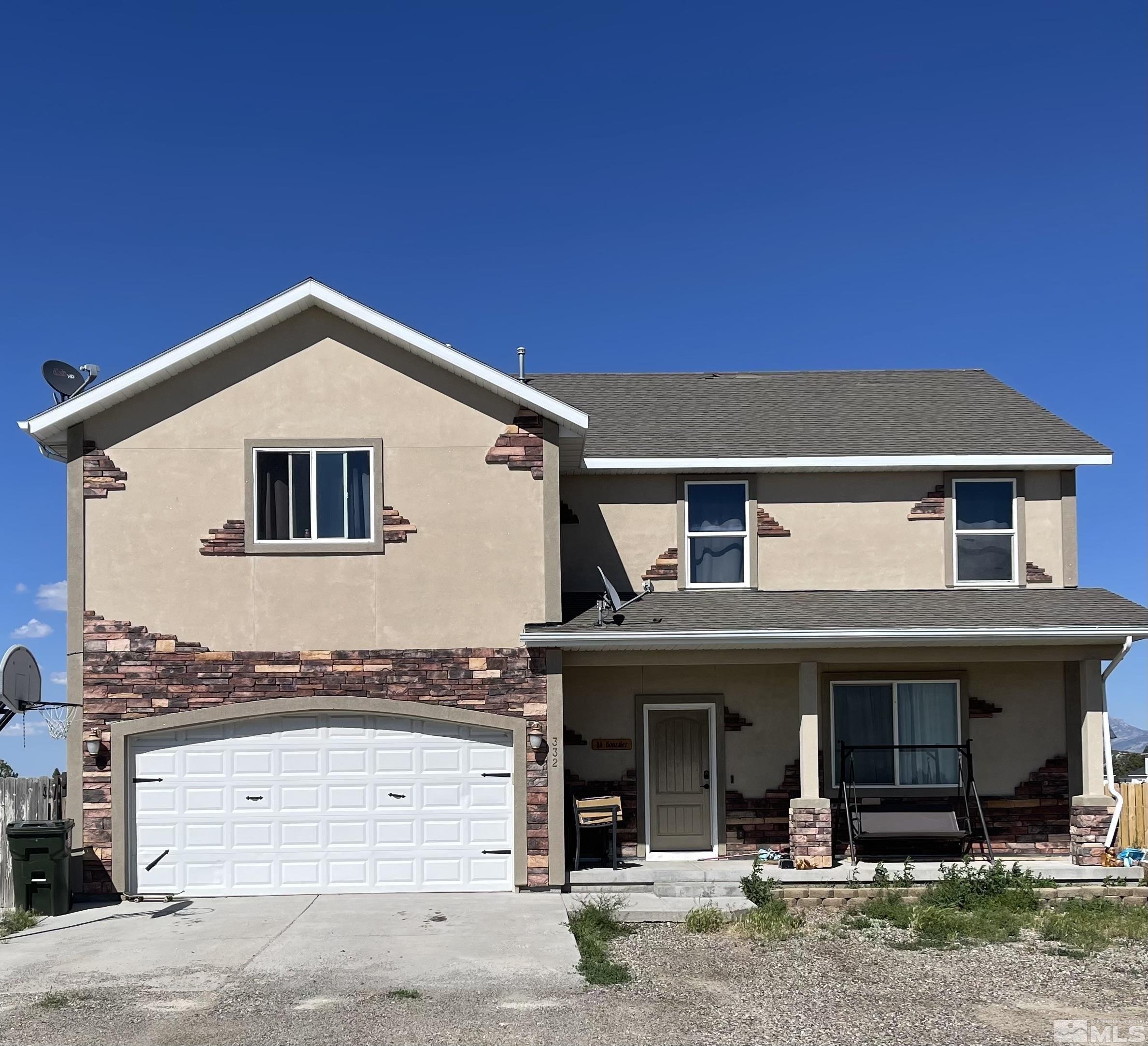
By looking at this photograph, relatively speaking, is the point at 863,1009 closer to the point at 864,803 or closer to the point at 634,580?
the point at 864,803

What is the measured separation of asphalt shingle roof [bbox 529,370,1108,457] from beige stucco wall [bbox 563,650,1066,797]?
297cm

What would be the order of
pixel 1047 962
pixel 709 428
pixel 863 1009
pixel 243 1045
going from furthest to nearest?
pixel 709 428
pixel 1047 962
pixel 863 1009
pixel 243 1045

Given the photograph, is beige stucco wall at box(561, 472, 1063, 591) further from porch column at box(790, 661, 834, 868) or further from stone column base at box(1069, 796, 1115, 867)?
stone column base at box(1069, 796, 1115, 867)

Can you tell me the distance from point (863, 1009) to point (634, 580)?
7.58m

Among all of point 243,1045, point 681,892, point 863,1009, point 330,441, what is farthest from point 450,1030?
point 330,441

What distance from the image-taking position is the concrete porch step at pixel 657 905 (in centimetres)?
1184

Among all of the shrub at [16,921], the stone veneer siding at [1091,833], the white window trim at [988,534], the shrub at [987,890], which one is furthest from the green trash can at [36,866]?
the stone veneer siding at [1091,833]

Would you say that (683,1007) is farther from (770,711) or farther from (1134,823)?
(1134,823)

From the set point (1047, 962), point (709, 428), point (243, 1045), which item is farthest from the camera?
point (709, 428)

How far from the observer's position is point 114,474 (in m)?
13.5

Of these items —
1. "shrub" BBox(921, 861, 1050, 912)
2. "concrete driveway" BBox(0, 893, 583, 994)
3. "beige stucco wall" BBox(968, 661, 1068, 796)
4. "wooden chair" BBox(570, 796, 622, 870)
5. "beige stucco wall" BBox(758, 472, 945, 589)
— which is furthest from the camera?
"beige stucco wall" BBox(758, 472, 945, 589)

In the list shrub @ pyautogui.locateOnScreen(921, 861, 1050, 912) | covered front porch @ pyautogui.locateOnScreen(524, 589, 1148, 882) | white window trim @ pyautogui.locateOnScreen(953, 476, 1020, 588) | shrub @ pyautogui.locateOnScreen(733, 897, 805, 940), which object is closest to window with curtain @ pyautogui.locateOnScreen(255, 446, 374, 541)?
covered front porch @ pyautogui.locateOnScreen(524, 589, 1148, 882)

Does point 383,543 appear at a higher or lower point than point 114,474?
lower

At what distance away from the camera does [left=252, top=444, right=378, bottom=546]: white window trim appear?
44.3 feet
